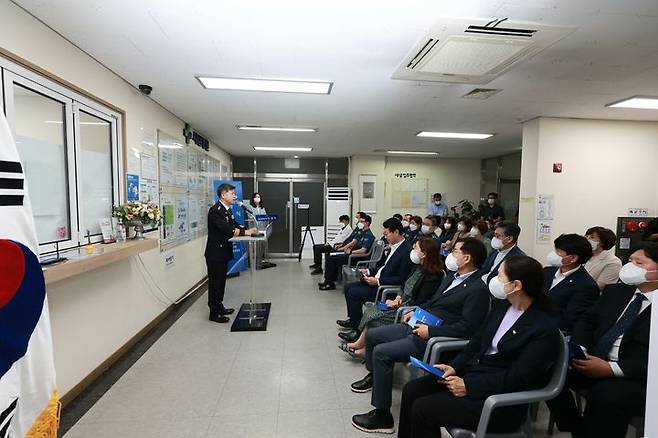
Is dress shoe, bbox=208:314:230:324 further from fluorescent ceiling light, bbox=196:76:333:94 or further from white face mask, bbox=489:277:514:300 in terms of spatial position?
white face mask, bbox=489:277:514:300

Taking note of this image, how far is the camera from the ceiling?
6.28 ft

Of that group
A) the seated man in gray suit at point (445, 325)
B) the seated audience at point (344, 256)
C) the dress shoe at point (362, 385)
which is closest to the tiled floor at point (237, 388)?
the dress shoe at point (362, 385)

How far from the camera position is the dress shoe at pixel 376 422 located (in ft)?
7.04

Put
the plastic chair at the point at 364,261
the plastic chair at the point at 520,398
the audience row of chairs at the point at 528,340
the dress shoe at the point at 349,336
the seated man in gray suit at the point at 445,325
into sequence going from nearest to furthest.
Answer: the plastic chair at the point at 520,398 < the audience row of chairs at the point at 528,340 < the seated man in gray suit at the point at 445,325 < the dress shoe at the point at 349,336 < the plastic chair at the point at 364,261

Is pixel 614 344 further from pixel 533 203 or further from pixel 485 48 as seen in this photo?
pixel 533 203

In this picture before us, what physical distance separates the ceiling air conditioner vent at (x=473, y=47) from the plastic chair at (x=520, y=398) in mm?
1715

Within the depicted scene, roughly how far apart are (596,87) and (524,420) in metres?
3.09

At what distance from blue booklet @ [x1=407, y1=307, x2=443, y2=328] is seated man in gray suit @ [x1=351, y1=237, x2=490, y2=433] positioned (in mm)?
41

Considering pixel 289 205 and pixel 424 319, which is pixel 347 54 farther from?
pixel 289 205

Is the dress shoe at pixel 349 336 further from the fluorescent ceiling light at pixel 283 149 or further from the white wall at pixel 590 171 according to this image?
the fluorescent ceiling light at pixel 283 149

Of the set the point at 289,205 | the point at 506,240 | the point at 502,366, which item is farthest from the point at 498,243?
the point at 289,205

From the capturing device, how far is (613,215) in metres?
4.43

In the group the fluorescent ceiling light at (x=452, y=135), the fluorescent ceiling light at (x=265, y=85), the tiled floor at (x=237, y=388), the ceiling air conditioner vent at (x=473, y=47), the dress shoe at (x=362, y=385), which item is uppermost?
the fluorescent ceiling light at (x=452, y=135)

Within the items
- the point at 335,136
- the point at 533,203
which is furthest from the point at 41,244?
the point at 533,203
